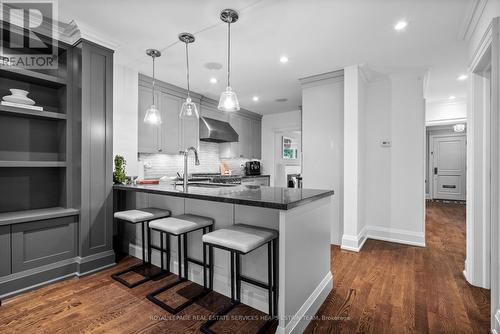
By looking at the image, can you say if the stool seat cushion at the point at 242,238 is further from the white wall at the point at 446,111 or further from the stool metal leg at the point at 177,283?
the white wall at the point at 446,111

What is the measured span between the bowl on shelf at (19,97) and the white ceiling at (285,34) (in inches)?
32.2

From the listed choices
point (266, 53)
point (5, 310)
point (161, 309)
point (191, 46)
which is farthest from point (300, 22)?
point (5, 310)

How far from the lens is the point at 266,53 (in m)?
3.09

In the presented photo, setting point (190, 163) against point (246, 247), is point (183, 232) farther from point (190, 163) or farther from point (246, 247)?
point (190, 163)

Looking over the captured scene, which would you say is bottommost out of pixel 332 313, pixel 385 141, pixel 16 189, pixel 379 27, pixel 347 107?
pixel 332 313

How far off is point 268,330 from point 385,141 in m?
3.36

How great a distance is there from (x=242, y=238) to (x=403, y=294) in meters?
1.71

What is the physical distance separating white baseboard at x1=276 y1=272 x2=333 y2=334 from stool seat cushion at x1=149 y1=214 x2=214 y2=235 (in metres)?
0.97

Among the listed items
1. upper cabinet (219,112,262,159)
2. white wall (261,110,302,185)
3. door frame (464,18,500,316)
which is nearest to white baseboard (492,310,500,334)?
door frame (464,18,500,316)

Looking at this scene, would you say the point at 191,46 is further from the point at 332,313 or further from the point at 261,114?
the point at 261,114

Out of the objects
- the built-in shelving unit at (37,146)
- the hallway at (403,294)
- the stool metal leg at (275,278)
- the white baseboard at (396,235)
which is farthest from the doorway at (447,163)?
the built-in shelving unit at (37,146)

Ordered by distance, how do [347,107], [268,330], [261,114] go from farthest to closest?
[261,114] < [347,107] < [268,330]

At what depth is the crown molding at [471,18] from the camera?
2084 millimetres

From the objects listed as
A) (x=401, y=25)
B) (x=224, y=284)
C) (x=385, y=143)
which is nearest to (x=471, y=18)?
(x=401, y=25)
